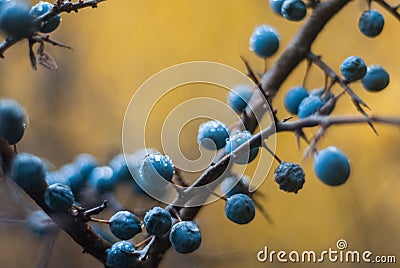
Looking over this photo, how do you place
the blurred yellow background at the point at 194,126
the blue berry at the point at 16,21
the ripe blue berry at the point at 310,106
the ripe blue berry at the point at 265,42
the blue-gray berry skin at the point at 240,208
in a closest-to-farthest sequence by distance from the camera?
the blue berry at the point at 16,21 < the blue-gray berry skin at the point at 240,208 < the ripe blue berry at the point at 310,106 < the ripe blue berry at the point at 265,42 < the blurred yellow background at the point at 194,126

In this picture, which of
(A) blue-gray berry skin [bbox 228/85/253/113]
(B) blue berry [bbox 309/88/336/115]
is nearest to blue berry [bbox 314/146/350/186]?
(B) blue berry [bbox 309/88/336/115]

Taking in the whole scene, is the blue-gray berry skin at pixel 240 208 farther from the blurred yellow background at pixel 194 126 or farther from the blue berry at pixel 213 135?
the blurred yellow background at pixel 194 126

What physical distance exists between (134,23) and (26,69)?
39 cm

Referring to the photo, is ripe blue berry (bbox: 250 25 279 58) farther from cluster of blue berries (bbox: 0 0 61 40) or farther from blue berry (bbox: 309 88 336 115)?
cluster of blue berries (bbox: 0 0 61 40)

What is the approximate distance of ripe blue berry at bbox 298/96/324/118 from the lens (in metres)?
0.75

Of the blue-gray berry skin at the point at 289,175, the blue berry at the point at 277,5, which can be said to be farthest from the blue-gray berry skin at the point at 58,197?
the blue berry at the point at 277,5

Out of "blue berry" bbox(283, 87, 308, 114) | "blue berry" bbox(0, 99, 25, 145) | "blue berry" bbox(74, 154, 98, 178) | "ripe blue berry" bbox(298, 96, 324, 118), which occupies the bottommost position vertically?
"blue berry" bbox(74, 154, 98, 178)

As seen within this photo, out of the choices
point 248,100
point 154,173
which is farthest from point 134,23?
point 154,173

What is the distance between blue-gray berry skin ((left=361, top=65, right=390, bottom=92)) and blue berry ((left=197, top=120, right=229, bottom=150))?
233 millimetres

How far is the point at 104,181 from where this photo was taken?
831 millimetres

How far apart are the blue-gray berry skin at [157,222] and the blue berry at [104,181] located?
235 mm

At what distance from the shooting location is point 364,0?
838 millimetres

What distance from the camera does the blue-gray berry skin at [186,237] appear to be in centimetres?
61

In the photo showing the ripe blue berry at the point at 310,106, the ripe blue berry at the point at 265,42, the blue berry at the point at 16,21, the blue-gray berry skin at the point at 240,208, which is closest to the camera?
Answer: the blue berry at the point at 16,21
